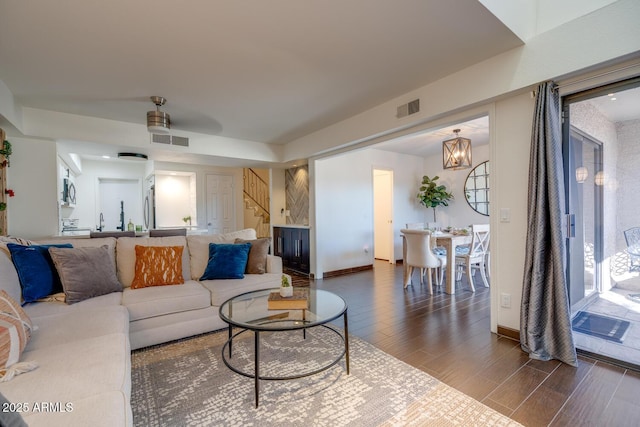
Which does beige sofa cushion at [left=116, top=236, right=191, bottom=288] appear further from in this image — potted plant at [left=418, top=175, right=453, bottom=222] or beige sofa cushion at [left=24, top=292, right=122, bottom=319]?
potted plant at [left=418, top=175, right=453, bottom=222]

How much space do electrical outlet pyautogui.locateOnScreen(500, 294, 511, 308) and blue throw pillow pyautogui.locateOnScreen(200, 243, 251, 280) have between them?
2.57 meters

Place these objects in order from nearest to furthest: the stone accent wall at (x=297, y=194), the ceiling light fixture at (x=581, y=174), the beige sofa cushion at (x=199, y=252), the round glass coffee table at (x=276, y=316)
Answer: the round glass coffee table at (x=276, y=316) → the ceiling light fixture at (x=581, y=174) → the beige sofa cushion at (x=199, y=252) → the stone accent wall at (x=297, y=194)

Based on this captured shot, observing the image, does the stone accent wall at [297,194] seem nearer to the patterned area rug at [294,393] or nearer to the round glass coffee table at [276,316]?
the round glass coffee table at [276,316]

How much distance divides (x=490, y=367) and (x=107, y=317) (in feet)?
9.10

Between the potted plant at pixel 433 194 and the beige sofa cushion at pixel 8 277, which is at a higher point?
the potted plant at pixel 433 194

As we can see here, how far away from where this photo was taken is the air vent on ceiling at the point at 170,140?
4372 millimetres

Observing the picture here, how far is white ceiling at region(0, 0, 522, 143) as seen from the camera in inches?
75.9

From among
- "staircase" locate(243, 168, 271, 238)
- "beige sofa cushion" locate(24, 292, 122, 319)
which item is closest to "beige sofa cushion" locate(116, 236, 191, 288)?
"beige sofa cushion" locate(24, 292, 122, 319)

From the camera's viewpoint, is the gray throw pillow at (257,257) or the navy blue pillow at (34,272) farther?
the gray throw pillow at (257,257)

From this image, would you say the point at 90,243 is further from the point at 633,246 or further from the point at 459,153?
the point at 459,153

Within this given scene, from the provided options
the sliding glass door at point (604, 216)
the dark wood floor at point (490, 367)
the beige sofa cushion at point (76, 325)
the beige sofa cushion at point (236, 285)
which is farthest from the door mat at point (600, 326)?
the beige sofa cushion at point (76, 325)

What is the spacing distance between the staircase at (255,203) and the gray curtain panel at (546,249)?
20.6ft

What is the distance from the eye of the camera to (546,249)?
2.33m

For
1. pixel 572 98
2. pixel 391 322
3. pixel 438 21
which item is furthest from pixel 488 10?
pixel 391 322
